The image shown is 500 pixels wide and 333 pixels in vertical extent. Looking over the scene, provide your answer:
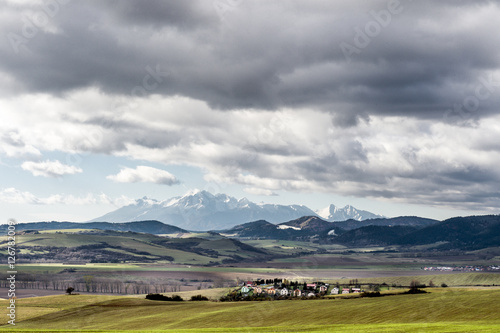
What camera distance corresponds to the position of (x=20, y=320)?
112 metres

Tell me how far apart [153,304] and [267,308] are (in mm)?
44733

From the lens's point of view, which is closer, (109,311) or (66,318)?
(66,318)

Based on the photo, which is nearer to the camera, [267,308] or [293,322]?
[293,322]

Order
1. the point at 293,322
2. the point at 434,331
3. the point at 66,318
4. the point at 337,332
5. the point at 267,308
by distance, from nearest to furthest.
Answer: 1. the point at 434,331
2. the point at 337,332
3. the point at 293,322
4. the point at 66,318
5. the point at 267,308

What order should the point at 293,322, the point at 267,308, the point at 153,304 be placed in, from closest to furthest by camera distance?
the point at 293,322 < the point at 267,308 < the point at 153,304

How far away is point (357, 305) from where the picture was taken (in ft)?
407

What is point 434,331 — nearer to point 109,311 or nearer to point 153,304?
point 109,311

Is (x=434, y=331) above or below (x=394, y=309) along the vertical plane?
above

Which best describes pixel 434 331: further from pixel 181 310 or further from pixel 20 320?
pixel 20 320

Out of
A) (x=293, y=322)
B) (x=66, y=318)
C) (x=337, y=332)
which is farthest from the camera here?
(x=66, y=318)

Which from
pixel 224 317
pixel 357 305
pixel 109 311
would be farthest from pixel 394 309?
pixel 109 311

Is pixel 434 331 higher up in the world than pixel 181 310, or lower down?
higher up

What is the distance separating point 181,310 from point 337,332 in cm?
7655

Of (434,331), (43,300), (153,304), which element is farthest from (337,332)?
(43,300)
